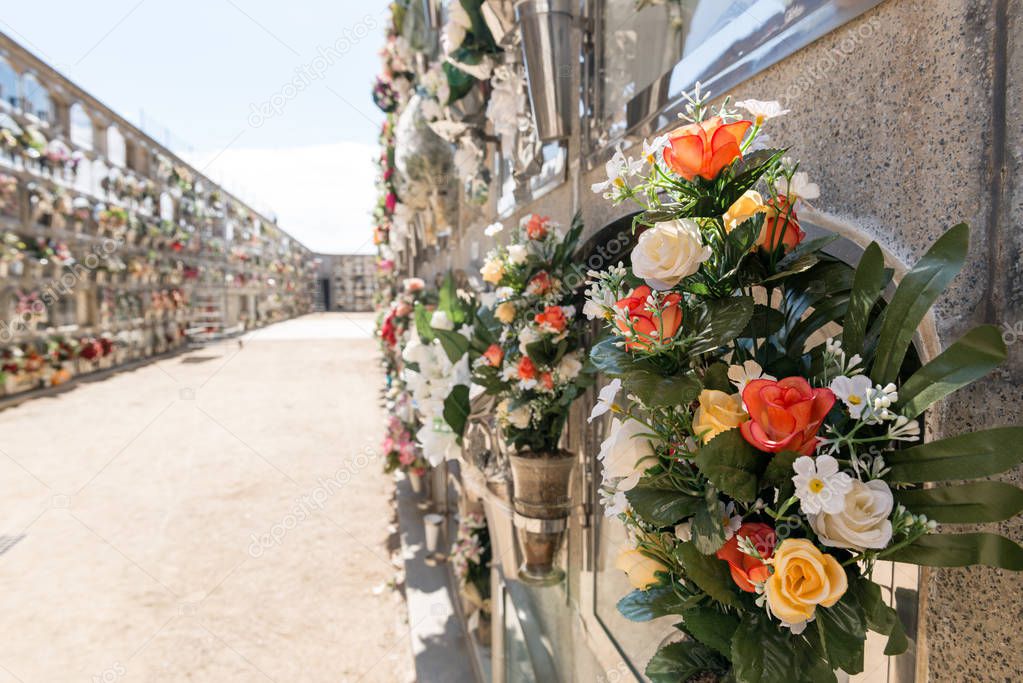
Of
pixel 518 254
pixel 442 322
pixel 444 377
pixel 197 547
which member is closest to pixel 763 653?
pixel 518 254

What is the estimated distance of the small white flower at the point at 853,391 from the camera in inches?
17.0

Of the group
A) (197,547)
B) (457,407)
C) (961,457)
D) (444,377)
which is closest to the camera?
(961,457)

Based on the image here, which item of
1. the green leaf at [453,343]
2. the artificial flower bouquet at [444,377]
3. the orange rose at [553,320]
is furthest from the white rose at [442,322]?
the orange rose at [553,320]

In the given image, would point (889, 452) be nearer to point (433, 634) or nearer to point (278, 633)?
point (433, 634)

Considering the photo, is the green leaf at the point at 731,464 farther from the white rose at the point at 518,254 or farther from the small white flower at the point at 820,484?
the white rose at the point at 518,254

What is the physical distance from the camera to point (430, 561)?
11.2ft

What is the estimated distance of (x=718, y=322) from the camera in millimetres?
535

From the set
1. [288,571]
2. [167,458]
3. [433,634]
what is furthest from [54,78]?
[433,634]

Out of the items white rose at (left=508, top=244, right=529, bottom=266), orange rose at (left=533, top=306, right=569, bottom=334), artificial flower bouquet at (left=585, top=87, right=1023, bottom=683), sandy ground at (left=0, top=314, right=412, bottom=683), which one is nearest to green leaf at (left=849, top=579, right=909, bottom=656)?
artificial flower bouquet at (left=585, top=87, right=1023, bottom=683)

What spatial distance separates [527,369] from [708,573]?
0.72m

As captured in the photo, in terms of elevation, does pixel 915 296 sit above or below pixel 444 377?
above

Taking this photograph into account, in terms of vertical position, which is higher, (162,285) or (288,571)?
(162,285)

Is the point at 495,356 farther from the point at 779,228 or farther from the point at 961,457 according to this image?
the point at 961,457

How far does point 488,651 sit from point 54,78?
1162cm
